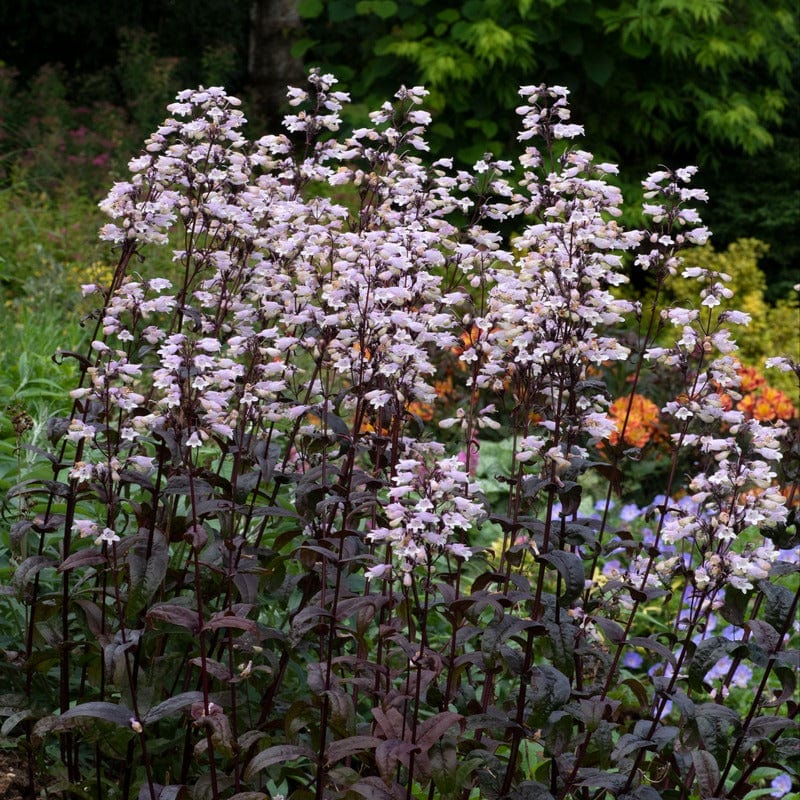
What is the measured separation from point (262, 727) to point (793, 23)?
963 centimetres

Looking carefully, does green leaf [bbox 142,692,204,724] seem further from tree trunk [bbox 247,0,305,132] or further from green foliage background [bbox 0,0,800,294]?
tree trunk [bbox 247,0,305,132]

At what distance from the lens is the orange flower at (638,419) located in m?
5.66

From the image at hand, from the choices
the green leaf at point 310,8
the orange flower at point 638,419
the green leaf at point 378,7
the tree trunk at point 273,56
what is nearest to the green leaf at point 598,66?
the green leaf at point 378,7

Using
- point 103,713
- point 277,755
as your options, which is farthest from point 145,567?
point 277,755

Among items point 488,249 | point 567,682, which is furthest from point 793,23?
point 567,682

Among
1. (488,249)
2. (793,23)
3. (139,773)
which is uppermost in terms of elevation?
(793,23)

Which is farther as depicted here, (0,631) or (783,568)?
(0,631)

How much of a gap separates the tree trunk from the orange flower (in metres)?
6.79

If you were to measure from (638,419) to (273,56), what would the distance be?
25.7 ft

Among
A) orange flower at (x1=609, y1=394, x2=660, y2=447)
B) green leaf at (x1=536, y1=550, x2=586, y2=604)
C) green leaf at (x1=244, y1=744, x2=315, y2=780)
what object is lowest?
green leaf at (x1=244, y1=744, x2=315, y2=780)

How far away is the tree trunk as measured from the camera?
11742 millimetres

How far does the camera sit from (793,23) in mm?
10211

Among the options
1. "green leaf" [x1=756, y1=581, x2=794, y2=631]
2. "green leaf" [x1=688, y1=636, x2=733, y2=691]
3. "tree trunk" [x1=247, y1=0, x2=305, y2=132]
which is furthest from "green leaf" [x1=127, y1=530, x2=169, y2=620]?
"tree trunk" [x1=247, y1=0, x2=305, y2=132]

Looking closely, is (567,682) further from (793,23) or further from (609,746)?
(793,23)
